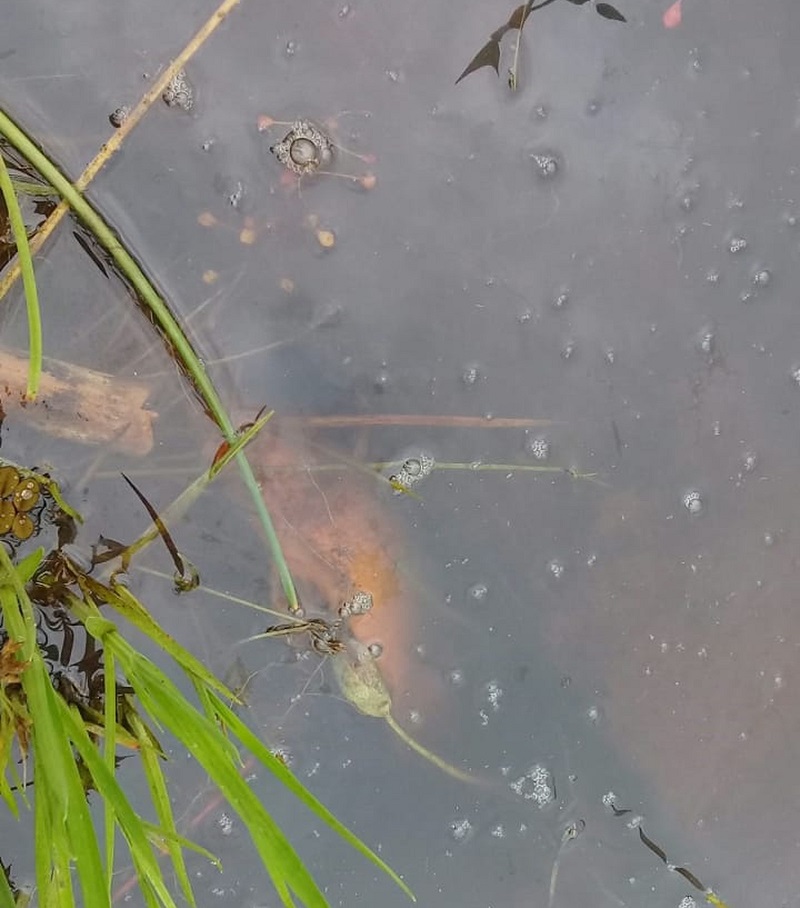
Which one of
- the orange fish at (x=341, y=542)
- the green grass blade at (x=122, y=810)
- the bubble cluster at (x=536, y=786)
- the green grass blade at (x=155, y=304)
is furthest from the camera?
the bubble cluster at (x=536, y=786)

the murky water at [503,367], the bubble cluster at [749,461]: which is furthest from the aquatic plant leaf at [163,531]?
the bubble cluster at [749,461]

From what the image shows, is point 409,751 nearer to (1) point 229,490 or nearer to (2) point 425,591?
(2) point 425,591

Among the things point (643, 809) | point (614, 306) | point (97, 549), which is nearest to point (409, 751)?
point (643, 809)

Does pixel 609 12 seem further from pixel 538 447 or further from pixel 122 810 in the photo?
pixel 122 810


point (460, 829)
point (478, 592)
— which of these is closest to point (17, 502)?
point (478, 592)

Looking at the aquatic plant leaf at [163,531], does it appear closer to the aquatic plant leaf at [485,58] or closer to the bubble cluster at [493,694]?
the bubble cluster at [493,694]

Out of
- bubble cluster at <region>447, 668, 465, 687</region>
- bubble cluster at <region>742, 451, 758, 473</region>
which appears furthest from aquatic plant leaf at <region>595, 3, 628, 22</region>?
bubble cluster at <region>447, 668, 465, 687</region>
